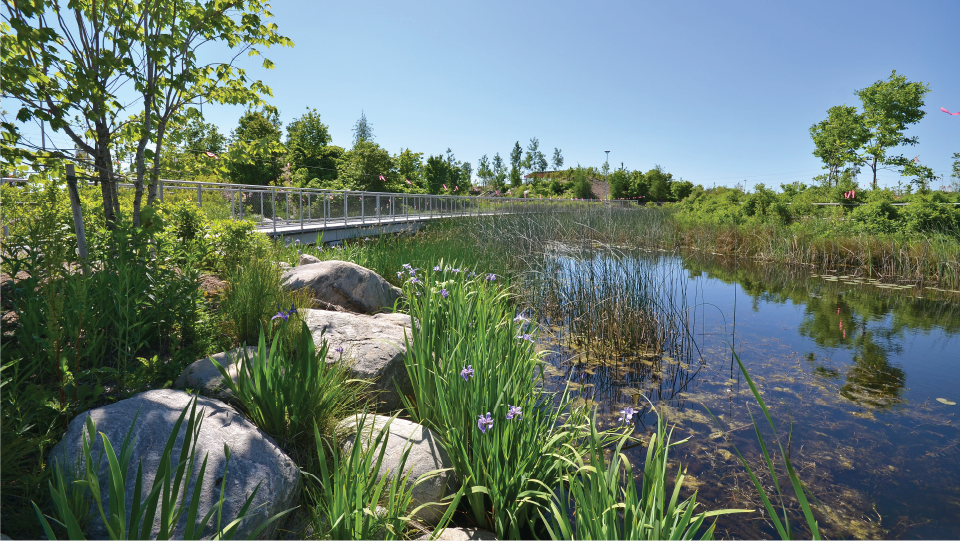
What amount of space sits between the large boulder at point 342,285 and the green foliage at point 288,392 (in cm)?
220

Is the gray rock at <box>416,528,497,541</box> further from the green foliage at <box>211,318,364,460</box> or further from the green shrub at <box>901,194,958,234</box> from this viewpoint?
the green shrub at <box>901,194,958,234</box>

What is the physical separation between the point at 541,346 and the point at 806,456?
2689 mm

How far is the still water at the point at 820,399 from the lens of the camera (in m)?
2.84

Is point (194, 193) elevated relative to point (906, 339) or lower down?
elevated

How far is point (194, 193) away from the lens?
34.4ft

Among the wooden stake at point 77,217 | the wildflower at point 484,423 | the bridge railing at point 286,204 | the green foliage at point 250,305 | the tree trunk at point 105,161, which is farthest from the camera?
the bridge railing at point 286,204

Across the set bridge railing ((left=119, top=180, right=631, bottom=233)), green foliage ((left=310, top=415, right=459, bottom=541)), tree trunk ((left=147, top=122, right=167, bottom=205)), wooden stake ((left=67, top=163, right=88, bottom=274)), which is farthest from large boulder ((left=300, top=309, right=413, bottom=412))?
bridge railing ((left=119, top=180, right=631, bottom=233))

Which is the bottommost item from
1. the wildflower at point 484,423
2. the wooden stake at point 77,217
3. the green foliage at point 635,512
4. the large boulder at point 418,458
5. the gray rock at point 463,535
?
the gray rock at point 463,535

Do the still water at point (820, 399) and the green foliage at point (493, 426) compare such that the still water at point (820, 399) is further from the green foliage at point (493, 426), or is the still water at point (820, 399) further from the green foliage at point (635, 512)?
the green foliage at point (493, 426)

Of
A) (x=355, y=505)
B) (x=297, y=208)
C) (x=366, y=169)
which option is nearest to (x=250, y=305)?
(x=355, y=505)

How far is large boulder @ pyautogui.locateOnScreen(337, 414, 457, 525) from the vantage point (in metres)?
2.20

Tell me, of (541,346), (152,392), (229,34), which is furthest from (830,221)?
(152,392)

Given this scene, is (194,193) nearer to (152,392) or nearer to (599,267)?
(599,267)

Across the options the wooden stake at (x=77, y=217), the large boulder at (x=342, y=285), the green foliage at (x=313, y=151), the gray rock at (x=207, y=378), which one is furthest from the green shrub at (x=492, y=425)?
the green foliage at (x=313, y=151)
